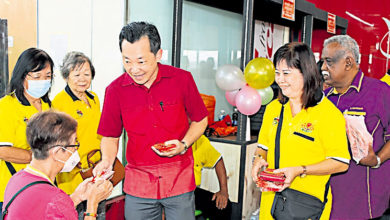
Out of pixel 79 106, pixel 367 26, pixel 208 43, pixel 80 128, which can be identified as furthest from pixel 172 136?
pixel 367 26

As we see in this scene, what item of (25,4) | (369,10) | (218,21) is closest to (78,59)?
(25,4)

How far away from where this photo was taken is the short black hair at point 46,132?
1.63 metres

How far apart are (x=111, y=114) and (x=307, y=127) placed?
3.39ft

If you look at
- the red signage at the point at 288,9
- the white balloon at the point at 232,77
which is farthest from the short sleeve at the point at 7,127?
the red signage at the point at 288,9

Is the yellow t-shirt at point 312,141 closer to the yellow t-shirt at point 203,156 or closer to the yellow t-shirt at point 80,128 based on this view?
the yellow t-shirt at point 203,156

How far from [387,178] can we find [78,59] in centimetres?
231

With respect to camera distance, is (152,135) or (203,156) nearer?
(152,135)

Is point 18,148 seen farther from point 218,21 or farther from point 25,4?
point 218,21

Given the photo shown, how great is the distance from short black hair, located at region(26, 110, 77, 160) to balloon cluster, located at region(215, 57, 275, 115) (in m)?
2.31

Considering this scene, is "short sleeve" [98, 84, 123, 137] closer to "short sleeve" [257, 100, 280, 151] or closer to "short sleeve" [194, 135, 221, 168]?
"short sleeve" [257, 100, 280, 151]

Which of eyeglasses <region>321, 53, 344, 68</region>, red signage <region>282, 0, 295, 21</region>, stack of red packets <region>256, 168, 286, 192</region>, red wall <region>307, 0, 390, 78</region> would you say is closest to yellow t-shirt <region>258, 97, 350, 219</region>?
stack of red packets <region>256, 168, 286, 192</region>

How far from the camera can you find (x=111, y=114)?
1.99m

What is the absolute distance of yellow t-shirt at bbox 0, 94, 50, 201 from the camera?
6.89 ft

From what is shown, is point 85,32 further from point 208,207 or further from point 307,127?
point 307,127
